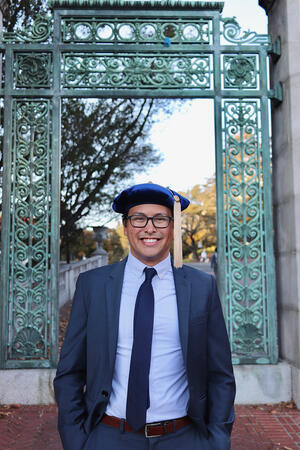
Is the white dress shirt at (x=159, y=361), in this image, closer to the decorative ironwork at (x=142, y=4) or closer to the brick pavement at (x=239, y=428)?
the brick pavement at (x=239, y=428)

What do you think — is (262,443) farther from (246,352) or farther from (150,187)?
(150,187)

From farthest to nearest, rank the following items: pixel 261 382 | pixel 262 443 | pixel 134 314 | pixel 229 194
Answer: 1. pixel 229 194
2. pixel 261 382
3. pixel 262 443
4. pixel 134 314

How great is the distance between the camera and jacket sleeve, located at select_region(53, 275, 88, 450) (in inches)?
76.7

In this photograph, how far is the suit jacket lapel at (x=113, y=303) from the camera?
1.91 meters

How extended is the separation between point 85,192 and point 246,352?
22.2 feet

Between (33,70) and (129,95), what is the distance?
4.54 ft

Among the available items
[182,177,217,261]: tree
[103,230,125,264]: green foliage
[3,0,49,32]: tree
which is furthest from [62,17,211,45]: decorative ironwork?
[182,177,217,261]: tree

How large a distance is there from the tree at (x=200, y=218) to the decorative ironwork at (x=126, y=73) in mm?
34960

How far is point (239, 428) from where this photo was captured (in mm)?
4355

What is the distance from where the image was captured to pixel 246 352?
5.25 metres

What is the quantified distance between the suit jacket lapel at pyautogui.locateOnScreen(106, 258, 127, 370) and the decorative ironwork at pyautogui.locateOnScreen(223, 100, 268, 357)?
3.45 m

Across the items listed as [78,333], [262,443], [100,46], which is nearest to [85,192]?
[100,46]

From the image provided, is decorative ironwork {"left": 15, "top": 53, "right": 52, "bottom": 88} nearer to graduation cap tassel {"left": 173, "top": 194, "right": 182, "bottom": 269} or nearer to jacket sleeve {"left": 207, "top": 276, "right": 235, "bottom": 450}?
graduation cap tassel {"left": 173, "top": 194, "right": 182, "bottom": 269}

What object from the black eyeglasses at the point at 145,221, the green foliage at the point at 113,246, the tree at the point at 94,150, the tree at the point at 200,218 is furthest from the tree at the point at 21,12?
the tree at the point at 200,218
